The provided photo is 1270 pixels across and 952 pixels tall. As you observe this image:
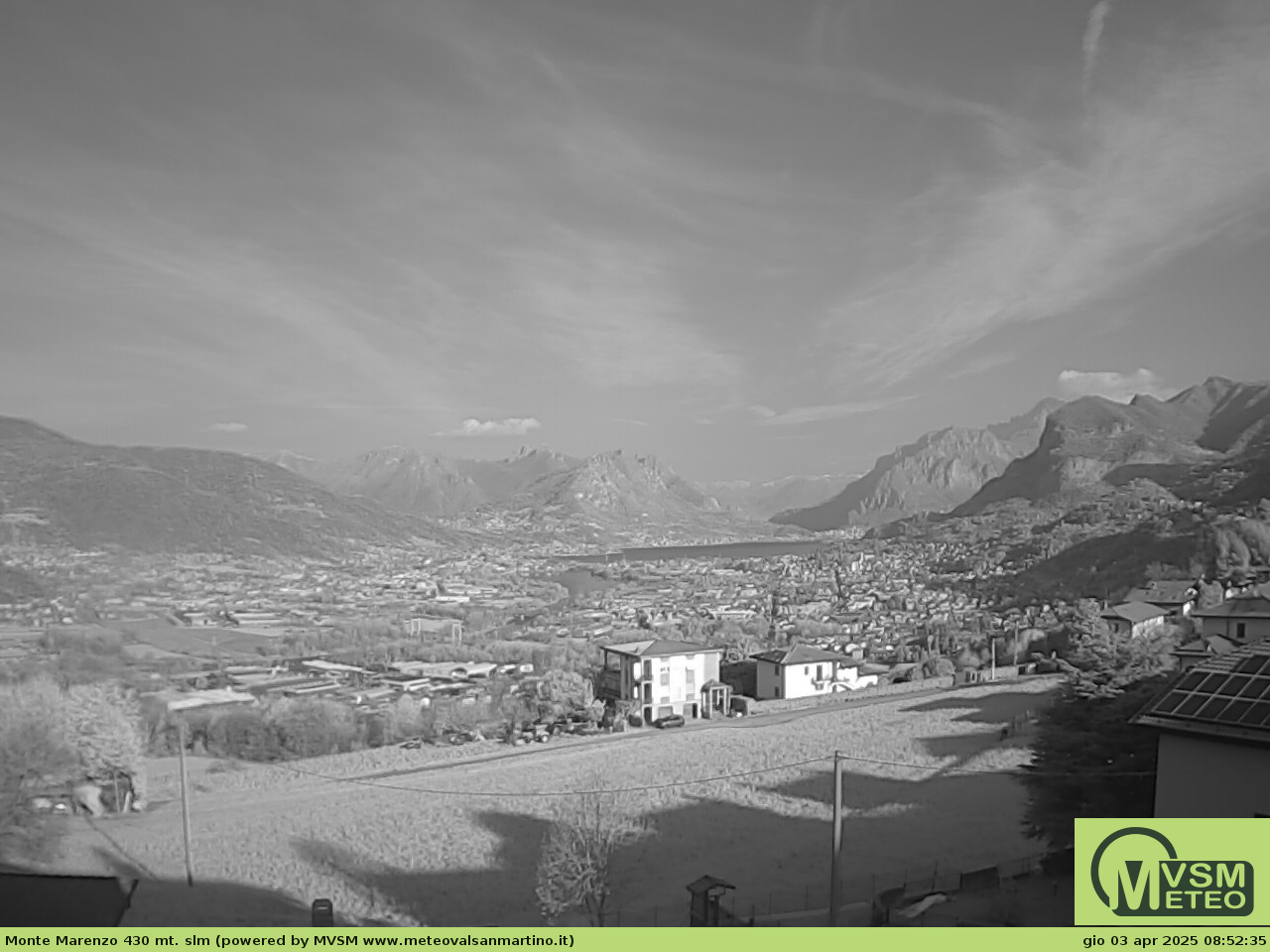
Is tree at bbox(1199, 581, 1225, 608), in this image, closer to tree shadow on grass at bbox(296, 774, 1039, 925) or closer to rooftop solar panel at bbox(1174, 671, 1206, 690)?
tree shadow on grass at bbox(296, 774, 1039, 925)

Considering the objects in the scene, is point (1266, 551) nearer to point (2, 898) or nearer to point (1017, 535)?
point (1017, 535)

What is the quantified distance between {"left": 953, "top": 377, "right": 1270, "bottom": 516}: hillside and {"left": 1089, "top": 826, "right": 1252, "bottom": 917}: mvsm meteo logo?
45.2 metres

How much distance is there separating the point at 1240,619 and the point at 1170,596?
29.0ft

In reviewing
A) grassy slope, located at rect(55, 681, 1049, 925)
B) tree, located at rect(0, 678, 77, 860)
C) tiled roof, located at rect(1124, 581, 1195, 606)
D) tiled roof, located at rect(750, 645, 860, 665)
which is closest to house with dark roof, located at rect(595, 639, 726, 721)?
tiled roof, located at rect(750, 645, 860, 665)

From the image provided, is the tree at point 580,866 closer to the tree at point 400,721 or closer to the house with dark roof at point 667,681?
the tree at point 400,721

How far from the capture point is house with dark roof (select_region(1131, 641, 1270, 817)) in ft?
15.1

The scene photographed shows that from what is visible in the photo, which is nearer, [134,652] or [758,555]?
[134,652]

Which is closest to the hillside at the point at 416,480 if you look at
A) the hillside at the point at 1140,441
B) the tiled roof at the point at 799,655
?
the tiled roof at the point at 799,655

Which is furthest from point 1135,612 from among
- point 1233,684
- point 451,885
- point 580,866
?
point 451,885

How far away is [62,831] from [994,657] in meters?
17.5

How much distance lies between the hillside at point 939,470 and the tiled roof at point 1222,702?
63916 millimetres

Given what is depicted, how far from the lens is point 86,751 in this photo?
11219 millimetres

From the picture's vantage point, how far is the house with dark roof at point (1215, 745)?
4.62m

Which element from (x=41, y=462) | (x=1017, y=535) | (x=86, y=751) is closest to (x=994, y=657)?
(x=86, y=751)
